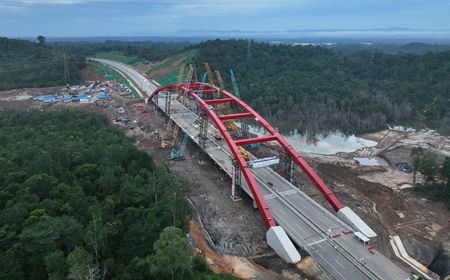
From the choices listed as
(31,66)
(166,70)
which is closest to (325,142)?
(166,70)

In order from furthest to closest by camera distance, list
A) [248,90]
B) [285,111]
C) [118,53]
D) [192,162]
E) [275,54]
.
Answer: [118,53] → [275,54] → [248,90] → [285,111] → [192,162]

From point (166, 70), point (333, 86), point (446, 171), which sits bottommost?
point (446, 171)

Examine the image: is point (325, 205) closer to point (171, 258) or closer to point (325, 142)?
point (171, 258)

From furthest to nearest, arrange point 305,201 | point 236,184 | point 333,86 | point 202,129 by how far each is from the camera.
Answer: point 333,86
point 202,129
point 236,184
point 305,201

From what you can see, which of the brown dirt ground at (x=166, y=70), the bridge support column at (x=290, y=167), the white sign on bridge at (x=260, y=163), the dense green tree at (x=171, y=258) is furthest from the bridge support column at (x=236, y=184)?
the brown dirt ground at (x=166, y=70)

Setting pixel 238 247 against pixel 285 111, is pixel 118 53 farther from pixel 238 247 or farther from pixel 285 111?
pixel 238 247

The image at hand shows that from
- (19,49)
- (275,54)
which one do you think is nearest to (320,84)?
(275,54)

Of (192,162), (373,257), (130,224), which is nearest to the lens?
(130,224)
